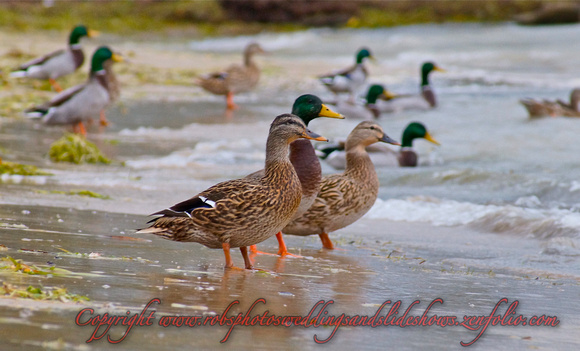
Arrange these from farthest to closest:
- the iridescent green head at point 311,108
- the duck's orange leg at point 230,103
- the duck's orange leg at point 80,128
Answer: the duck's orange leg at point 230,103 < the duck's orange leg at point 80,128 < the iridescent green head at point 311,108

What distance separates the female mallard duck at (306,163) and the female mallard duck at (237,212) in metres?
0.68

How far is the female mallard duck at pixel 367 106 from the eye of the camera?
1741 cm

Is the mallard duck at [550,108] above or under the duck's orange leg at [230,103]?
above

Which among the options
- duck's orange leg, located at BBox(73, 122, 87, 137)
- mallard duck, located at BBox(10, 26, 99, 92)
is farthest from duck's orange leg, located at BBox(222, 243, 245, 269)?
mallard duck, located at BBox(10, 26, 99, 92)

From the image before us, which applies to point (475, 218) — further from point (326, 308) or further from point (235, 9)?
point (235, 9)

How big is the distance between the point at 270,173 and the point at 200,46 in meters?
32.3

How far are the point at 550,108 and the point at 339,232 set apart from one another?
948 centimetres

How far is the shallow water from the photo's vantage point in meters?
4.42

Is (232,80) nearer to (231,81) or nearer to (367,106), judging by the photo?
(231,81)

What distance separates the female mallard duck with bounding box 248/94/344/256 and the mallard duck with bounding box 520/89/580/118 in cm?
1006

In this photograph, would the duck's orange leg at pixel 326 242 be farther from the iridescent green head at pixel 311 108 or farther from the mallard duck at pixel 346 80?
the mallard duck at pixel 346 80

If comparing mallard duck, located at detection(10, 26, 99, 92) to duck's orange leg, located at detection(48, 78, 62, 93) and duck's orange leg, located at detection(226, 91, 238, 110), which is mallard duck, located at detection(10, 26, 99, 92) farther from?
duck's orange leg, located at detection(226, 91, 238, 110)

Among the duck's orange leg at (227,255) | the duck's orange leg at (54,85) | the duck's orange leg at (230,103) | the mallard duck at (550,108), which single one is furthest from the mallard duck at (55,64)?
the duck's orange leg at (227,255)

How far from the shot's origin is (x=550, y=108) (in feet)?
53.9
